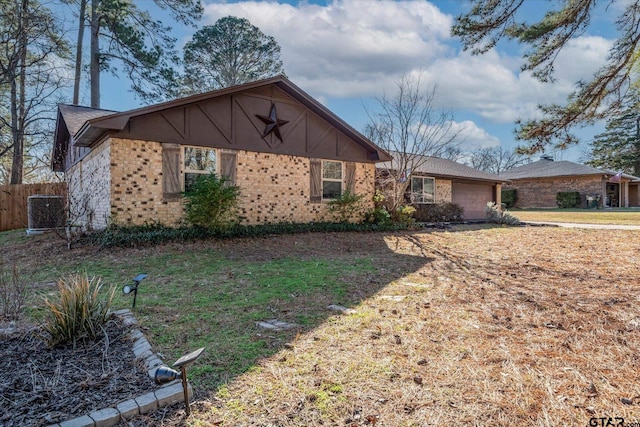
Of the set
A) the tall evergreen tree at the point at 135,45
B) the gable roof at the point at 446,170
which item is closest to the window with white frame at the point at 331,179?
the gable roof at the point at 446,170

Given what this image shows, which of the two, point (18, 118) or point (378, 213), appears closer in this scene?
point (378, 213)

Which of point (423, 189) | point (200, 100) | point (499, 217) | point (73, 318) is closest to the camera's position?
point (73, 318)

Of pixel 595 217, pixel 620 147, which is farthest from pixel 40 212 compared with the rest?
pixel 620 147

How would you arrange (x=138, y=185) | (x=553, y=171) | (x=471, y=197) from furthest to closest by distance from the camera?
(x=553, y=171), (x=471, y=197), (x=138, y=185)

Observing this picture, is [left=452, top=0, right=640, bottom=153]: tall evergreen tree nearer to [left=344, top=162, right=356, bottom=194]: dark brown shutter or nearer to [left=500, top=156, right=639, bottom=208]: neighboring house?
[left=344, top=162, right=356, bottom=194]: dark brown shutter

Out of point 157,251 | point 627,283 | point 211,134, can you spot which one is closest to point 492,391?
point 627,283

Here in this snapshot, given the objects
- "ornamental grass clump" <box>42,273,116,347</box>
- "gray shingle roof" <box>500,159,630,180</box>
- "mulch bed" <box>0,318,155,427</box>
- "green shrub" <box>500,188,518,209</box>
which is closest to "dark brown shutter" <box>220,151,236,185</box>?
"ornamental grass clump" <box>42,273,116,347</box>

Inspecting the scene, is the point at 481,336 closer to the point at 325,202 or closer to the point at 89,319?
the point at 89,319

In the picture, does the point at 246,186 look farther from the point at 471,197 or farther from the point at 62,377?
the point at 471,197

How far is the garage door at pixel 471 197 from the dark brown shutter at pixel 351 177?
7.59 metres

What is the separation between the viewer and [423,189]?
17.2 metres

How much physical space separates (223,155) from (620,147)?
1742 inches

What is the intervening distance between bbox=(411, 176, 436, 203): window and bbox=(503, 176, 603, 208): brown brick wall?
15.1 m

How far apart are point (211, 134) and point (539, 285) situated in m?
8.79
